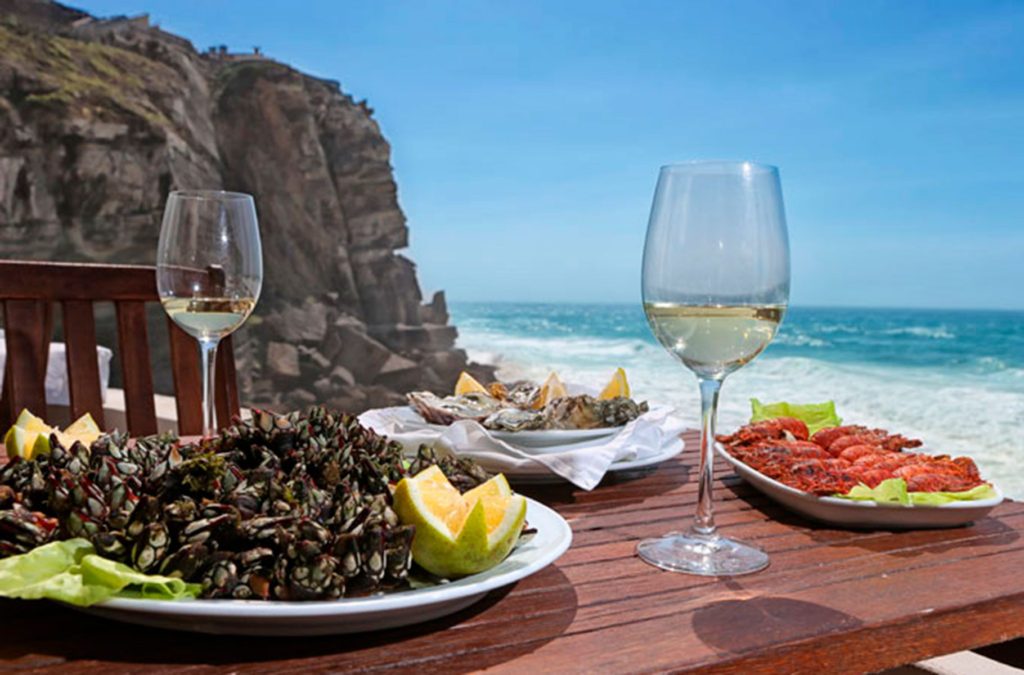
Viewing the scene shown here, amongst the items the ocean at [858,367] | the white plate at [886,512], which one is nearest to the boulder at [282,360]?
the ocean at [858,367]

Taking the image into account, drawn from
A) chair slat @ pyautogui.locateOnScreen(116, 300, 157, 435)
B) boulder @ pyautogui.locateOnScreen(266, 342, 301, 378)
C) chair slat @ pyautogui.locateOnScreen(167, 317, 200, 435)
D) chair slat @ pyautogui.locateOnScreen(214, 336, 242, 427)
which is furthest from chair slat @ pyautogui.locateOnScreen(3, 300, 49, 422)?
boulder @ pyautogui.locateOnScreen(266, 342, 301, 378)

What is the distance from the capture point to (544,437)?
106cm

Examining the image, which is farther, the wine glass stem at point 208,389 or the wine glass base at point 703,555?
the wine glass stem at point 208,389

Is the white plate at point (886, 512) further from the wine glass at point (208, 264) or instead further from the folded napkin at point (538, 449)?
the wine glass at point (208, 264)

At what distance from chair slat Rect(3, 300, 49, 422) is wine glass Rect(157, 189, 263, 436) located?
0.96 m

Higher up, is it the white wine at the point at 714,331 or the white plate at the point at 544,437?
the white wine at the point at 714,331

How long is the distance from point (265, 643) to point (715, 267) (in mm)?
458

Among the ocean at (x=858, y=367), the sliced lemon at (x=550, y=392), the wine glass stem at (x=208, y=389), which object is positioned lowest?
the ocean at (x=858, y=367)

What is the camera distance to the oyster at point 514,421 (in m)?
1.07

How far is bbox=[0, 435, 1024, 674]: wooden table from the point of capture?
1.71 feet

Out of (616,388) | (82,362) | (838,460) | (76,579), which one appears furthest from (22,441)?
(82,362)

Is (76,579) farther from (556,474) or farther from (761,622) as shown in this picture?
(556,474)

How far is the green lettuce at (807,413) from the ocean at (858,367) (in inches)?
365

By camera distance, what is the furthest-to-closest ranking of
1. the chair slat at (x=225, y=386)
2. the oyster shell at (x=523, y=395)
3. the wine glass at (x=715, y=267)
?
1. the chair slat at (x=225, y=386)
2. the oyster shell at (x=523, y=395)
3. the wine glass at (x=715, y=267)
